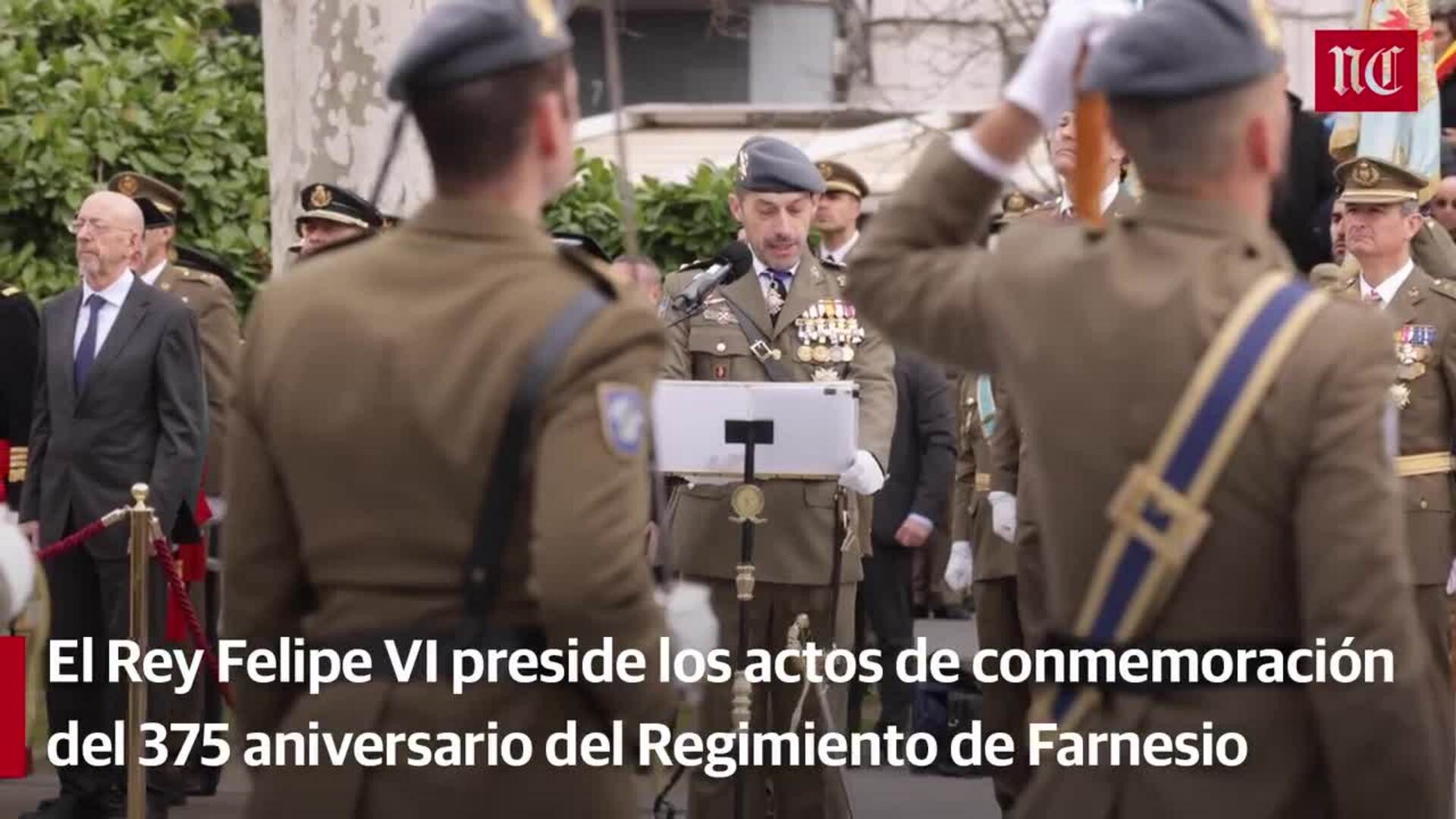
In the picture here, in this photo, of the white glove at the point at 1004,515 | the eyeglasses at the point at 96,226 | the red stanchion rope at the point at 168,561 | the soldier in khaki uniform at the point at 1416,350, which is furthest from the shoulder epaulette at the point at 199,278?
the soldier in khaki uniform at the point at 1416,350

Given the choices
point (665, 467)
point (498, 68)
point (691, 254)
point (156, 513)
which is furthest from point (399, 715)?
point (691, 254)

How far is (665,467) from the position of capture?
8797 mm

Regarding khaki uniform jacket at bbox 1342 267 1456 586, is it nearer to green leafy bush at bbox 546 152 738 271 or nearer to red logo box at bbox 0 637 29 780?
red logo box at bbox 0 637 29 780

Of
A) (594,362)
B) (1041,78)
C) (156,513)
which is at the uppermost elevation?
(1041,78)

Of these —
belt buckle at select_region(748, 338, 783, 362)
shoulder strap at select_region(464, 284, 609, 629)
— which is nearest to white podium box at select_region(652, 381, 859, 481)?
belt buckle at select_region(748, 338, 783, 362)

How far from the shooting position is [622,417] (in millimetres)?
3947

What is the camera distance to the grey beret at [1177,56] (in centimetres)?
410

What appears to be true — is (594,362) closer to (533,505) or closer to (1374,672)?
(533,505)

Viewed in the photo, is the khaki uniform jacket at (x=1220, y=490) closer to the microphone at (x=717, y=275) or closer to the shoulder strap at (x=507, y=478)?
the shoulder strap at (x=507, y=478)

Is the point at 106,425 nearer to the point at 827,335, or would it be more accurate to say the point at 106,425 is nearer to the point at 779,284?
the point at 779,284

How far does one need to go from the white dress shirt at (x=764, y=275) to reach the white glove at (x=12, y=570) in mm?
4681

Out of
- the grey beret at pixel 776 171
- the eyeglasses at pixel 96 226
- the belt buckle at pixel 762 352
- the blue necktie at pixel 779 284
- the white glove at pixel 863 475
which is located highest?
the grey beret at pixel 776 171

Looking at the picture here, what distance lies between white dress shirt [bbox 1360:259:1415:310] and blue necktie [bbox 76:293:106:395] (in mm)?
4198

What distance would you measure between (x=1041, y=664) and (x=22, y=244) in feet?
35.8
